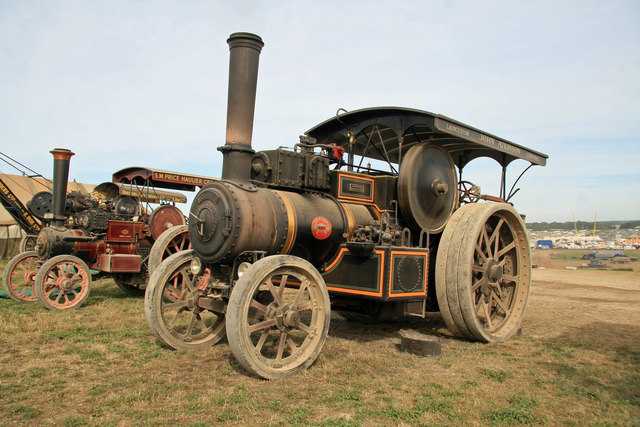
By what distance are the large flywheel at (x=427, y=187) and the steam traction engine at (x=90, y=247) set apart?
3.60 m

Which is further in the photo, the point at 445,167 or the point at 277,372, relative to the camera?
the point at 445,167

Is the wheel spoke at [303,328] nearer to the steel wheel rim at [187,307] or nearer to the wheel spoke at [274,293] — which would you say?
the wheel spoke at [274,293]

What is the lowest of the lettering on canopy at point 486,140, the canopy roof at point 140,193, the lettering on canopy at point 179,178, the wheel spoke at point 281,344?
the wheel spoke at point 281,344

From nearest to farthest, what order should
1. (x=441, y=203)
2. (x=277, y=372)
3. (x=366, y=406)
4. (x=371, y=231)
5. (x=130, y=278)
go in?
(x=366, y=406) < (x=277, y=372) < (x=371, y=231) < (x=441, y=203) < (x=130, y=278)

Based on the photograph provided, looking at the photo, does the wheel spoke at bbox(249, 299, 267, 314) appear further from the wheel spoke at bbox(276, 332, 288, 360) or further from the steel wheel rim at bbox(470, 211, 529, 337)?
the steel wheel rim at bbox(470, 211, 529, 337)

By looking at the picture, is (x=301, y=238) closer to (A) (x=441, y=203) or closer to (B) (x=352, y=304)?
(B) (x=352, y=304)

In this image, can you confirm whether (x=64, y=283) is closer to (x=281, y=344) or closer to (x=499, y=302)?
(x=281, y=344)

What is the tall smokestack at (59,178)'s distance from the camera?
8.71m

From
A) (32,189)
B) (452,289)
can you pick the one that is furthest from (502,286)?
(32,189)

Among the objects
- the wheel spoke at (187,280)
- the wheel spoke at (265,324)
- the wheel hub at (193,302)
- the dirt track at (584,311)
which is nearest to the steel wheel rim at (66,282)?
the wheel spoke at (187,280)

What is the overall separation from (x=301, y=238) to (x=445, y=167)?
99.0 inches

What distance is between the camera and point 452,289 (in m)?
5.64

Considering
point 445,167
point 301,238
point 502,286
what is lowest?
point 502,286

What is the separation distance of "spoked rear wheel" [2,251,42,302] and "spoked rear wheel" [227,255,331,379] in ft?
18.5
